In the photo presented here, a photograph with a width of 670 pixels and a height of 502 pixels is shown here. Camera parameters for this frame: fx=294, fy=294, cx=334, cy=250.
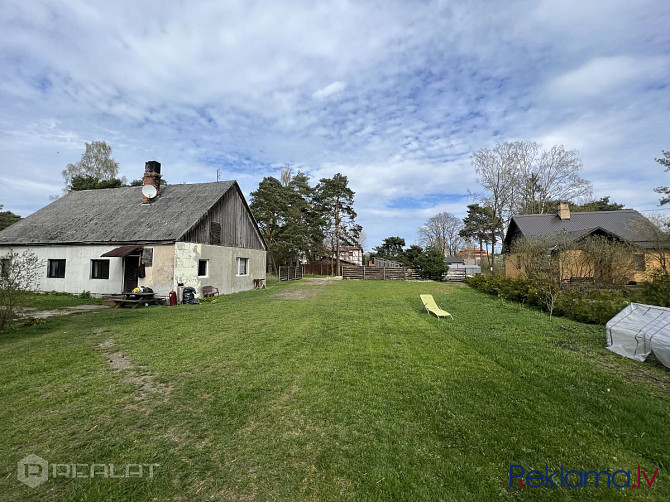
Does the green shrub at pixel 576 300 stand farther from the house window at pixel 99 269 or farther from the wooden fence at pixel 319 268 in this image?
the wooden fence at pixel 319 268

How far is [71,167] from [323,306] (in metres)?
33.1

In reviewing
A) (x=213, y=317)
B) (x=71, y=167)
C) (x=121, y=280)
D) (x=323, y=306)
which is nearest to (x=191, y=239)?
(x=121, y=280)

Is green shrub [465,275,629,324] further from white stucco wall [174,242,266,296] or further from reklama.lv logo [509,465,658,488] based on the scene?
white stucco wall [174,242,266,296]

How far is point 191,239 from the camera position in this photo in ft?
45.3

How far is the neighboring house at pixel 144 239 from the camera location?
44.0 feet

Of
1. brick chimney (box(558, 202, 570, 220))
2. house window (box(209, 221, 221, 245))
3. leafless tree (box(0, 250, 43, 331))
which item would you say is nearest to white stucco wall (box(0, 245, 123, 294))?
house window (box(209, 221, 221, 245))

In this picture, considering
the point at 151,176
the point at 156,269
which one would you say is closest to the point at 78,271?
the point at 156,269

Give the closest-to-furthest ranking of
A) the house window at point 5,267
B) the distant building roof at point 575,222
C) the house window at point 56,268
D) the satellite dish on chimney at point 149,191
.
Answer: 1. the house window at point 5,267
2. the house window at point 56,268
3. the satellite dish on chimney at point 149,191
4. the distant building roof at point 575,222

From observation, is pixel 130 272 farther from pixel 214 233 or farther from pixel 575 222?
pixel 575 222

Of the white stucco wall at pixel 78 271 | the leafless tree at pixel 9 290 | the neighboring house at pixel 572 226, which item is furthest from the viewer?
the neighboring house at pixel 572 226

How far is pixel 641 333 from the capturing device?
531 centimetres

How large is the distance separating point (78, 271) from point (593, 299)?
21.3 metres

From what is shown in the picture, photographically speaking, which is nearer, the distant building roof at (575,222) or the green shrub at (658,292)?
the green shrub at (658,292)

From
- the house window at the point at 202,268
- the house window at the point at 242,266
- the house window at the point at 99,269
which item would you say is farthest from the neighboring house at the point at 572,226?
the house window at the point at 99,269
